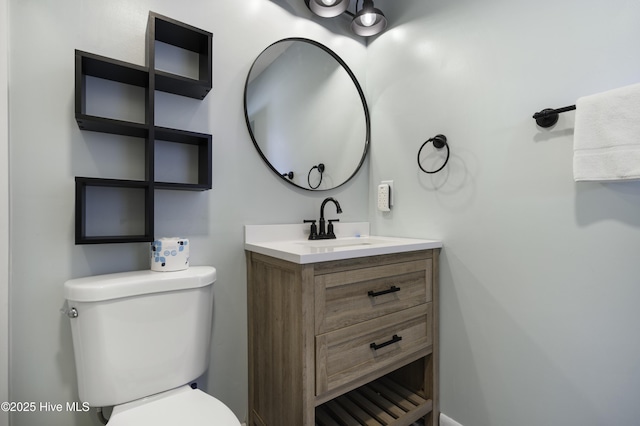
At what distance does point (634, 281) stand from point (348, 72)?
164 cm

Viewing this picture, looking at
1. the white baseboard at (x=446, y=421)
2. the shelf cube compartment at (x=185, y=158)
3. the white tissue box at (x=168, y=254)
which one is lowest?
the white baseboard at (x=446, y=421)

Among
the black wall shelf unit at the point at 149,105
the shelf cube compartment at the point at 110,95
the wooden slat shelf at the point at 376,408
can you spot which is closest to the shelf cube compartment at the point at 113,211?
the black wall shelf unit at the point at 149,105

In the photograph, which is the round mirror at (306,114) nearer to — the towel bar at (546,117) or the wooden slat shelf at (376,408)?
the towel bar at (546,117)

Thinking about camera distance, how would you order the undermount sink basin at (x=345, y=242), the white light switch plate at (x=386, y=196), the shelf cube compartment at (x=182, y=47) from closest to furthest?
the shelf cube compartment at (x=182, y=47), the undermount sink basin at (x=345, y=242), the white light switch plate at (x=386, y=196)

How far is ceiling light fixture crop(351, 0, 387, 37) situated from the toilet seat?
1935 millimetres

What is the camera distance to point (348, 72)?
1840 mm

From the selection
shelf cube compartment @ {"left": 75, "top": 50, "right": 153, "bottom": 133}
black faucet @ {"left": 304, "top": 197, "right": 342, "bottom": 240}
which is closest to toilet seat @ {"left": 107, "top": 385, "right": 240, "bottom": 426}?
black faucet @ {"left": 304, "top": 197, "right": 342, "bottom": 240}

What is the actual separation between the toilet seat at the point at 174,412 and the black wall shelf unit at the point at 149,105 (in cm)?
56

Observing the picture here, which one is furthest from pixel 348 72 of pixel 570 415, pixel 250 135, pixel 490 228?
pixel 570 415

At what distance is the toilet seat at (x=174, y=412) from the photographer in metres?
0.91

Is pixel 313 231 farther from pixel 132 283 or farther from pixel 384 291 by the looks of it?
pixel 132 283

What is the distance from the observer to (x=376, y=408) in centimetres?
142

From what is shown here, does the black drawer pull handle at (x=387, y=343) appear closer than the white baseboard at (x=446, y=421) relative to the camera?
Yes

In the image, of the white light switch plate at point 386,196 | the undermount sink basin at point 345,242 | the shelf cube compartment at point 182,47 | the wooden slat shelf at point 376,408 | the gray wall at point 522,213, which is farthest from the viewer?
the white light switch plate at point 386,196
